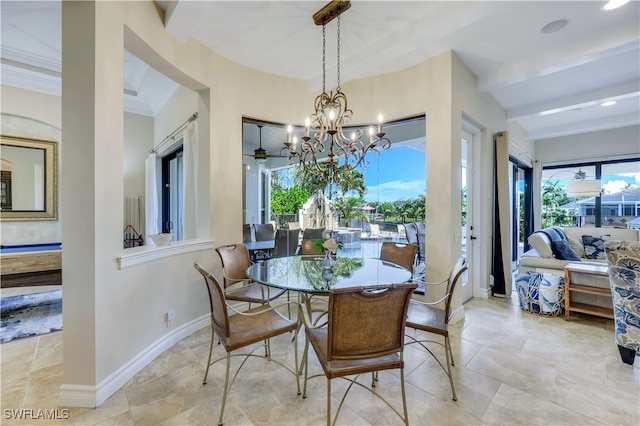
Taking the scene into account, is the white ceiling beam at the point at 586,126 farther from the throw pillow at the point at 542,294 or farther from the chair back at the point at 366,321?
the chair back at the point at 366,321

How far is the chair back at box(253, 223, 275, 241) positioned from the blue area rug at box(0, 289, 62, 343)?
91.9 inches

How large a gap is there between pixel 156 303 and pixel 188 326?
55cm

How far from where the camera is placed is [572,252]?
425 cm

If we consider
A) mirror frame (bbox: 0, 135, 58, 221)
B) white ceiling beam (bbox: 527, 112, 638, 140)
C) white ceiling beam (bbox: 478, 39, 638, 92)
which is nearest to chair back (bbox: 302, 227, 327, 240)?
white ceiling beam (bbox: 478, 39, 638, 92)

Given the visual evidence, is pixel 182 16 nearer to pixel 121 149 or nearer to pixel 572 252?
pixel 121 149

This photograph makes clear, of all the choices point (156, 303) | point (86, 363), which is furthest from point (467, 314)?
point (86, 363)

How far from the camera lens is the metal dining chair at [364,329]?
1426 millimetres

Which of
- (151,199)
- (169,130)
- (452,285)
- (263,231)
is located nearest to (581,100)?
(452,285)

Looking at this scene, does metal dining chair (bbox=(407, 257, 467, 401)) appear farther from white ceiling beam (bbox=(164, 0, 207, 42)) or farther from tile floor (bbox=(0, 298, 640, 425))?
white ceiling beam (bbox=(164, 0, 207, 42))

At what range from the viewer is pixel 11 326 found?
9.88ft

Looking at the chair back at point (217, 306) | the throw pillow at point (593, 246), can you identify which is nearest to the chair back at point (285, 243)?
the chair back at point (217, 306)

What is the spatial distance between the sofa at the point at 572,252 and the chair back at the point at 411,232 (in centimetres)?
192

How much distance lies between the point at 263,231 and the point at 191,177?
1.17 metres

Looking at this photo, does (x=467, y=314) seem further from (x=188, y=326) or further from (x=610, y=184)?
(x=610, y=184)
